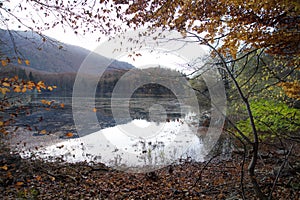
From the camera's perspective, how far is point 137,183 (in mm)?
5191

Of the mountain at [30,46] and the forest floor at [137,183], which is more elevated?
the mountain at [30,46]

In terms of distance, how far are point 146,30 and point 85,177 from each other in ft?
14.0

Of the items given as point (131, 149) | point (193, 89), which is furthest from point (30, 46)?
point (131, 149)

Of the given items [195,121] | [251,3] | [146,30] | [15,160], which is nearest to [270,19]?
[251,3]

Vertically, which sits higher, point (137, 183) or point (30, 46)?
point (30, 46)

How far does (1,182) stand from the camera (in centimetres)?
469

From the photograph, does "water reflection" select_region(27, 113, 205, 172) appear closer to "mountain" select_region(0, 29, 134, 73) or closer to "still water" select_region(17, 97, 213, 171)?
"still water" select_region(17, 97, 213, 171)

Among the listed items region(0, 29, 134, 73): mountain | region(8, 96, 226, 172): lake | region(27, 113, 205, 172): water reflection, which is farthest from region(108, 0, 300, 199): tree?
region(27, 113, 205, 172): water reflection

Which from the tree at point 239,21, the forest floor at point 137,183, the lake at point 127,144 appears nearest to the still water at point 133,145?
the lake at point 127,144

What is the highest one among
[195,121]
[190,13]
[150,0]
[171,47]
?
[150,0]

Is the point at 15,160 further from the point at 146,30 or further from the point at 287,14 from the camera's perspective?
the point at 287,14

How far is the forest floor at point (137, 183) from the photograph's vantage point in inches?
138

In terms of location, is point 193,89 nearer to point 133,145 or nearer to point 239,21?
point 239,21

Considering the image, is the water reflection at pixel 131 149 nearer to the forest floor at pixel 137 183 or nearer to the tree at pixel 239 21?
the forest floor at pixel 137 183
